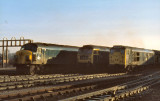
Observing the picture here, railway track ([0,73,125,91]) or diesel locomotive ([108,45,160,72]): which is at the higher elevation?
diesel locomotive ([108,45,160,72])

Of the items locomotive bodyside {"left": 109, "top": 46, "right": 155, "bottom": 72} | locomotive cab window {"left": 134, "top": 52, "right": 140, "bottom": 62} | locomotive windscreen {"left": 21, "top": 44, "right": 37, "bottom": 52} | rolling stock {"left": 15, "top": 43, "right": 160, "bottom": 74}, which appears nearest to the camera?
rolling stock {"left": 15, "top": 43, "right": 160, "bottom": 74}

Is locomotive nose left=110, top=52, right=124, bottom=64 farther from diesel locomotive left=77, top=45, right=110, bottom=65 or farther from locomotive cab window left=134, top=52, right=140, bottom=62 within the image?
locomotive cab window left=134, top=52, right=140, bottom=62

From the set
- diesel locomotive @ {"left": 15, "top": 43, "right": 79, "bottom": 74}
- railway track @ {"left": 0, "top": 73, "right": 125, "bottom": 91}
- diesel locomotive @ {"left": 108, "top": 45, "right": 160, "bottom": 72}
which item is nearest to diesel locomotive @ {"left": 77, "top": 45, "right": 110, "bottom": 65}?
diesel locomotive @ {"left": 108, "top": 45, "right": 160, "bottom": 72}

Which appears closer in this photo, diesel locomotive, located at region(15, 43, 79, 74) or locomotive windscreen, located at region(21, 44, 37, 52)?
diesel locomotive, located at region(15, 43, 79, 74)

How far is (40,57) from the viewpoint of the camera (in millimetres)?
22906

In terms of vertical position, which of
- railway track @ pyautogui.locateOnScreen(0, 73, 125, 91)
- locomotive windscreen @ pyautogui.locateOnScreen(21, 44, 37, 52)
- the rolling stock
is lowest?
railway track @ pyautogui.locateOnScreen(0, 73, 125, 91)

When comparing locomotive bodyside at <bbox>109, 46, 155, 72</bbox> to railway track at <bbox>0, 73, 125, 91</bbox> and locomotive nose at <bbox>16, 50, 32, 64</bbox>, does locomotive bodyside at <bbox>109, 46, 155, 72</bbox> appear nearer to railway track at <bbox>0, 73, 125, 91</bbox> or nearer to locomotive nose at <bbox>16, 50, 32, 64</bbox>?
railway track at <bbox>0, 73, 125, 91</bbox>

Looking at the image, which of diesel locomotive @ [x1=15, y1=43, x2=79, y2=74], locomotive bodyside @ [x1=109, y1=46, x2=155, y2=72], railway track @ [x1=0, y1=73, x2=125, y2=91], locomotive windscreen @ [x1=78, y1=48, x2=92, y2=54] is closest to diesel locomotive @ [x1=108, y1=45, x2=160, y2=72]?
locomotive bodyside @ [x1=109, y1=46, x2=155, y2=72]

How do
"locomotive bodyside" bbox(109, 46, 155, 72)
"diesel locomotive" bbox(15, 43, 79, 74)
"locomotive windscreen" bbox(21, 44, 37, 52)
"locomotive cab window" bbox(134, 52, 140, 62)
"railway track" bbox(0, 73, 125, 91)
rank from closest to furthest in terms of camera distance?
"railway track" bbox(0, 73, 125, 91)
"diesel locomotive" bbox(15, 43, 79, 74)
"locomotive windscreen" bbox(21, 44, 37, 52)
"locomotive bodyside" bbox(109, 46, 155, 72)
"locomotive cab window" bbox(134, 52, 140, 62)

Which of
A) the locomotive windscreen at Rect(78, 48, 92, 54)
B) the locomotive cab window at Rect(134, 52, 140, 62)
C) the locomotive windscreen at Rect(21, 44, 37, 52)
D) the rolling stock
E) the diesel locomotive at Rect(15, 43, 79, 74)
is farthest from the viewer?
the locomotive cab window at Rect(134, 52, 140, 62)

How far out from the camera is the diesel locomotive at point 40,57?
72.5 feet

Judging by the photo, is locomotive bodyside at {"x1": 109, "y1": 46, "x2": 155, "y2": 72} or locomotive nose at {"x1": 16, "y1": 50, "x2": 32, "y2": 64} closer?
locomotive nose at {"x1": 16, "y1": 50, "x2": 32, "y2": 64}

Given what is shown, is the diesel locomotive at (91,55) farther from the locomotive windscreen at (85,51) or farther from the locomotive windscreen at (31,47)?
the locomotive windscreen at (31,47)

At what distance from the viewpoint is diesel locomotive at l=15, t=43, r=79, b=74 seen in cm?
2211
